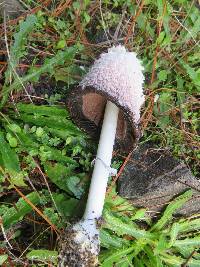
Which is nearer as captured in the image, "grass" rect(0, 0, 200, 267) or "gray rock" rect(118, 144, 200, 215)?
"grass" rect(0, 0, 200, 267)

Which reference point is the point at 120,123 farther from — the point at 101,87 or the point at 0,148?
the point at 0,148

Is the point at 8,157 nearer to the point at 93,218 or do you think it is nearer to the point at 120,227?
the point at 93,218

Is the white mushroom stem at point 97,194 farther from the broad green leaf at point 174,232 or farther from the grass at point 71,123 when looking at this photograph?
the broad green leaf at point 174,232

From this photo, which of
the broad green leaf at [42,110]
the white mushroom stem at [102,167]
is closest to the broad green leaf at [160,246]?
the white mushroom stem at [102,167]

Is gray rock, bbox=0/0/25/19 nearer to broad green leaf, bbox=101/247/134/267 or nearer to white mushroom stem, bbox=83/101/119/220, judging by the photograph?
white mushroom stem, bbox=83/101/119/220


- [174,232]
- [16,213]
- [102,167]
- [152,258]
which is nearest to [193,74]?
[102,167]

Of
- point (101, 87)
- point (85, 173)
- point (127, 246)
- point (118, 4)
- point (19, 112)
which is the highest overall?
point (118, 4)

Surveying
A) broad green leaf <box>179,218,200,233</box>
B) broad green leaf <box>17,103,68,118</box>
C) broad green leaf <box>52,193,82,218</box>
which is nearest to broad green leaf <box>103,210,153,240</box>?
→ broad green leaf <box>52,193,82,218</box>

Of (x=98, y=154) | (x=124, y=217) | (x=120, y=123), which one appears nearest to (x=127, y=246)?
(x=124, y=217)
